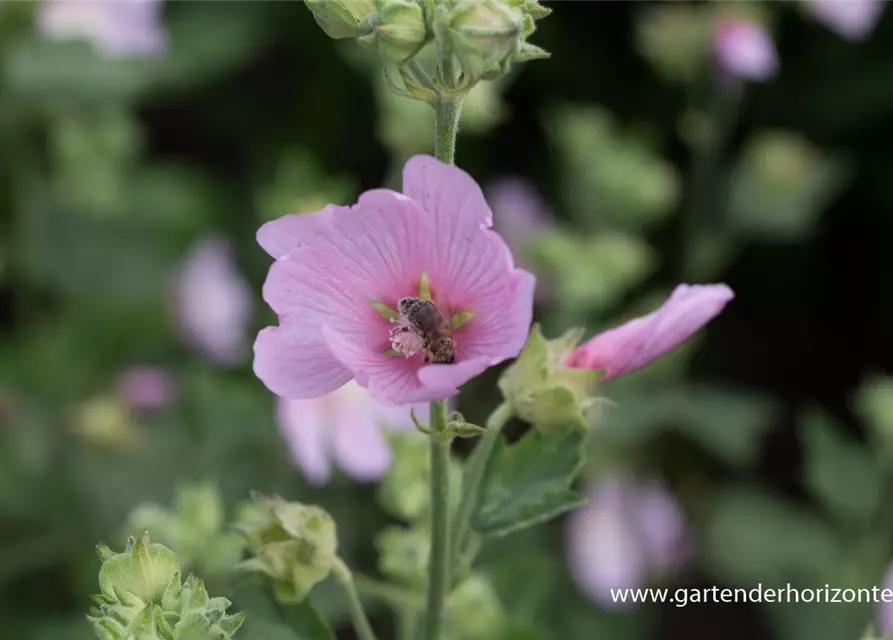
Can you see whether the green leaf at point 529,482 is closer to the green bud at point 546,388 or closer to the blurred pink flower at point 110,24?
the green bud at point 546,388

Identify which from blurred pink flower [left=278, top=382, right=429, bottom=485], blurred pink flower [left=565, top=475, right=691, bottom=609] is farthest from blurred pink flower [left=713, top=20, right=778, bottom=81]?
blurred pink flower [left=278, top=382, right=429, bottom=485]

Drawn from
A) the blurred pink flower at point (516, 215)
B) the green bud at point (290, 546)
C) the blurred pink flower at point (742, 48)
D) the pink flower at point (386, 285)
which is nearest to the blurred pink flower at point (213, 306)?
the blurred pink flower at point (516, 215)

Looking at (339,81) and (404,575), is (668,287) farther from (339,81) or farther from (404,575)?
(404,575)

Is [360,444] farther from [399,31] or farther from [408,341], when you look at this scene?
[399,31]

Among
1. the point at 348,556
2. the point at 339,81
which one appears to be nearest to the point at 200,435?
the point at 348,556

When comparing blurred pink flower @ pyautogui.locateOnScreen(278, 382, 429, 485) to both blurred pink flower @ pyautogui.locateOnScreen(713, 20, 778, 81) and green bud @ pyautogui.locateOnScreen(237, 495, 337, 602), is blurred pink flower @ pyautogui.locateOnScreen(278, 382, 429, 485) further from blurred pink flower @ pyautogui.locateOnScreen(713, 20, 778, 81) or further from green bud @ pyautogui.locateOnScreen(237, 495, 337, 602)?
blurred pink flower @ pyautogui.locateOnScreen(713, 20, 778, 81)
